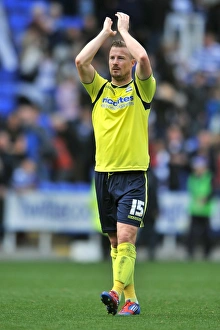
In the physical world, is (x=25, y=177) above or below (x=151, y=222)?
above

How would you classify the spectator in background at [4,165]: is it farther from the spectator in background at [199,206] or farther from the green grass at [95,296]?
the spectator in background at [199,206]

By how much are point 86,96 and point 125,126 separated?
13.3m

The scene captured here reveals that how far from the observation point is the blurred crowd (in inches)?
801

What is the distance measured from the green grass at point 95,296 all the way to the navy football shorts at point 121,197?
0.92 m

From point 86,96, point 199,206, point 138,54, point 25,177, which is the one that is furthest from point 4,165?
point 138,54

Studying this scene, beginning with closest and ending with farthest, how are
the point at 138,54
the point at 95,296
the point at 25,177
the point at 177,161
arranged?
the point at 138,54, the point at 95,296, the point at 25,177, the point at 177,161

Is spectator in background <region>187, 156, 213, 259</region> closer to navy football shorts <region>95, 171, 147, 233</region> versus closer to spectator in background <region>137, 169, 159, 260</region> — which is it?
spectator in background <region>137, 169, 159, 260</region>

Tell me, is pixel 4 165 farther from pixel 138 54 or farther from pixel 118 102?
pixel 138 54

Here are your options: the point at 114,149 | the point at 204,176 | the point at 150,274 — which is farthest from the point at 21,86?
the point at 114,149

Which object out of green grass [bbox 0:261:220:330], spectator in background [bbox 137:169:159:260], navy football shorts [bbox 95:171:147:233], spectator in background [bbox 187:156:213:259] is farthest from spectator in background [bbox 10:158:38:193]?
navy football shorts [bbox 95:171:147:233]

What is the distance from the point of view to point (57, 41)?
939 inches

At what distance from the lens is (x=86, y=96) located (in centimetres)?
2211

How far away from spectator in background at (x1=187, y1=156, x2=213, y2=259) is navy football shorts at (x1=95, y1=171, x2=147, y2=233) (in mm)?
11091

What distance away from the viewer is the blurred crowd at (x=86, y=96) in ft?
66.7
